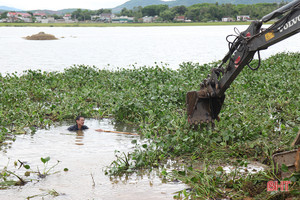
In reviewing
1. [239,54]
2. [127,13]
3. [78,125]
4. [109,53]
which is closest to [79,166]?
[78,125]

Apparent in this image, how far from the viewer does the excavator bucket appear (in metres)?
8.07

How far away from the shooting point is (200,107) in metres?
8.16

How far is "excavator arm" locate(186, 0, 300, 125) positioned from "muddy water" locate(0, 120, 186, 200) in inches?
68.2

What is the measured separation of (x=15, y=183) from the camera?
6875 mm

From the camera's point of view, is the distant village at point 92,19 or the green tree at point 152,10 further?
the green tree at point 152,10

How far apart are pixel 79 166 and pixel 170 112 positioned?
3427 mm

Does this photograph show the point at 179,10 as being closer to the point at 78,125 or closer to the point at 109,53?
the point at 109,53

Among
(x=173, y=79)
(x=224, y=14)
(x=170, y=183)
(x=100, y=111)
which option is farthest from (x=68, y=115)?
(x=224, y=14)

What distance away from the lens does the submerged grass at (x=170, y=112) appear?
765 centimetres

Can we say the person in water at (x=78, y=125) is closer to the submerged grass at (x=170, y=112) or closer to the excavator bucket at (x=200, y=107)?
the submerged grass at (x=170, y=112)

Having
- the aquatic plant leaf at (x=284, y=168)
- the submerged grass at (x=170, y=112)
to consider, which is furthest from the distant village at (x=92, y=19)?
the aquatic plant leaf at (x=284, y=168)

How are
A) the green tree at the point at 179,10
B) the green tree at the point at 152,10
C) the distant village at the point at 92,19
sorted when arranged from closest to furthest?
the green tree at the point at 179,10, the distant village at the point at 92,19, the green tree at the point at 152,10

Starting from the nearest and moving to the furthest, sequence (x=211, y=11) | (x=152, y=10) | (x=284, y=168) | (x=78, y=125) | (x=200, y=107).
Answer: (x=284, y=168), (x=200, y=107), (x=78, y=125), (x=211, y=11), (x=152, y=10)

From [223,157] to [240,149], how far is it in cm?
36
